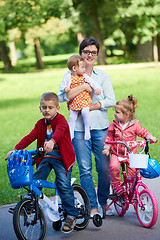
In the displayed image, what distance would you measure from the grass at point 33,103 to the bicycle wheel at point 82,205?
A: 1.84 m

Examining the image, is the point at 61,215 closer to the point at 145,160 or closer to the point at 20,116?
the point at 145,160

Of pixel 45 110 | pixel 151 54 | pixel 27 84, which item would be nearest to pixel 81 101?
pixel 45 110

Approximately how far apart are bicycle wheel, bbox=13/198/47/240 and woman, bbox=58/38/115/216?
92cm

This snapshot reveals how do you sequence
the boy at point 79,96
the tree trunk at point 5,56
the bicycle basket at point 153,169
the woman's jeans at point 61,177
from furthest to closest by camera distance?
1. the tree trunk at point 5,56
2. the boy at point 79,96
3. the bicycle basket at point 153,169
4. the woman's jeans at point 61,177

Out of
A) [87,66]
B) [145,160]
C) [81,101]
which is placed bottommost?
[145,160]

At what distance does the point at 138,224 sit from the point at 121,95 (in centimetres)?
1898

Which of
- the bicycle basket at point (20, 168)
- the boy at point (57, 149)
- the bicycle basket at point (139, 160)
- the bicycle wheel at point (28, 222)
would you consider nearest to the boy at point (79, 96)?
the boy at point (57, 149)

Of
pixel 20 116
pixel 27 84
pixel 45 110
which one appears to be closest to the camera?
pixel 45 110

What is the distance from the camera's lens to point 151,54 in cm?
5062

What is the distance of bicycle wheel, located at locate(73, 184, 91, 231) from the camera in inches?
213

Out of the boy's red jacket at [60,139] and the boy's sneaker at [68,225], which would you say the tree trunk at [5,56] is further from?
the boy's sneaker at [68,225]

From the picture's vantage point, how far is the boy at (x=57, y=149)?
4969 mm

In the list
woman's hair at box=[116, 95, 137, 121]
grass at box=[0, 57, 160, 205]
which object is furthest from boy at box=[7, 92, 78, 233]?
grass at box=[0, 57, 160, 205]

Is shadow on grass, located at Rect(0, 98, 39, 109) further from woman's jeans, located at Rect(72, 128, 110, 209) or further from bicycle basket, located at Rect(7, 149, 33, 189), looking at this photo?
bicycle basket, located at Rect(7, 149, 33, 189)
